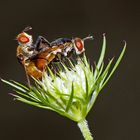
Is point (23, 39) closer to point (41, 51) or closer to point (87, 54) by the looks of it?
point (41, 51)

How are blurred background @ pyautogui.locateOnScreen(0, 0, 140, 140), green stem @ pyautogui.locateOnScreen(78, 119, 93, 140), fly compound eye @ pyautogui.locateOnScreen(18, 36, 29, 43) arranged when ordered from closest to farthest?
green stem @ pyautogui.locateOnScreen(78, 119, 93, 140) → fly compound eye @ pyautogui.locateOnScreen(18, 36, 29, 43) → blurred background @ pyautogui.locateOnScreen(0, 0, 140, 140)

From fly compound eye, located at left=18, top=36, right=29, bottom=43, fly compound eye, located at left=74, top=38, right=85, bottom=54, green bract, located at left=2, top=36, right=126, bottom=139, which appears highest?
fly compound eye, located at left=18, top=36, right=29, bottom=43

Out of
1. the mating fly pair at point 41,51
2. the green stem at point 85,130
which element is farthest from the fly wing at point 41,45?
the green stem at point 85,130

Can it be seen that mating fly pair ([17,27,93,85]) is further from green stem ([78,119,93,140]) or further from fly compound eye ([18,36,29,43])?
Result: green stem ([78,119,93,140])

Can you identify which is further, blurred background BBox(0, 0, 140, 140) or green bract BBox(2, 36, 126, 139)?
blurred background BBox(0, 0, 140, 140)

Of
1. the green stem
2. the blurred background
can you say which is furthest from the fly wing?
the blurred background

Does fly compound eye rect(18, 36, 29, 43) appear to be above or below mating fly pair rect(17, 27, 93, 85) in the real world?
above

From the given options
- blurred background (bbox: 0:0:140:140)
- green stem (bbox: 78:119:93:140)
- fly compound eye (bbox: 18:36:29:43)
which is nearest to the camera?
green stem (bbox: 78:119:93:140)
